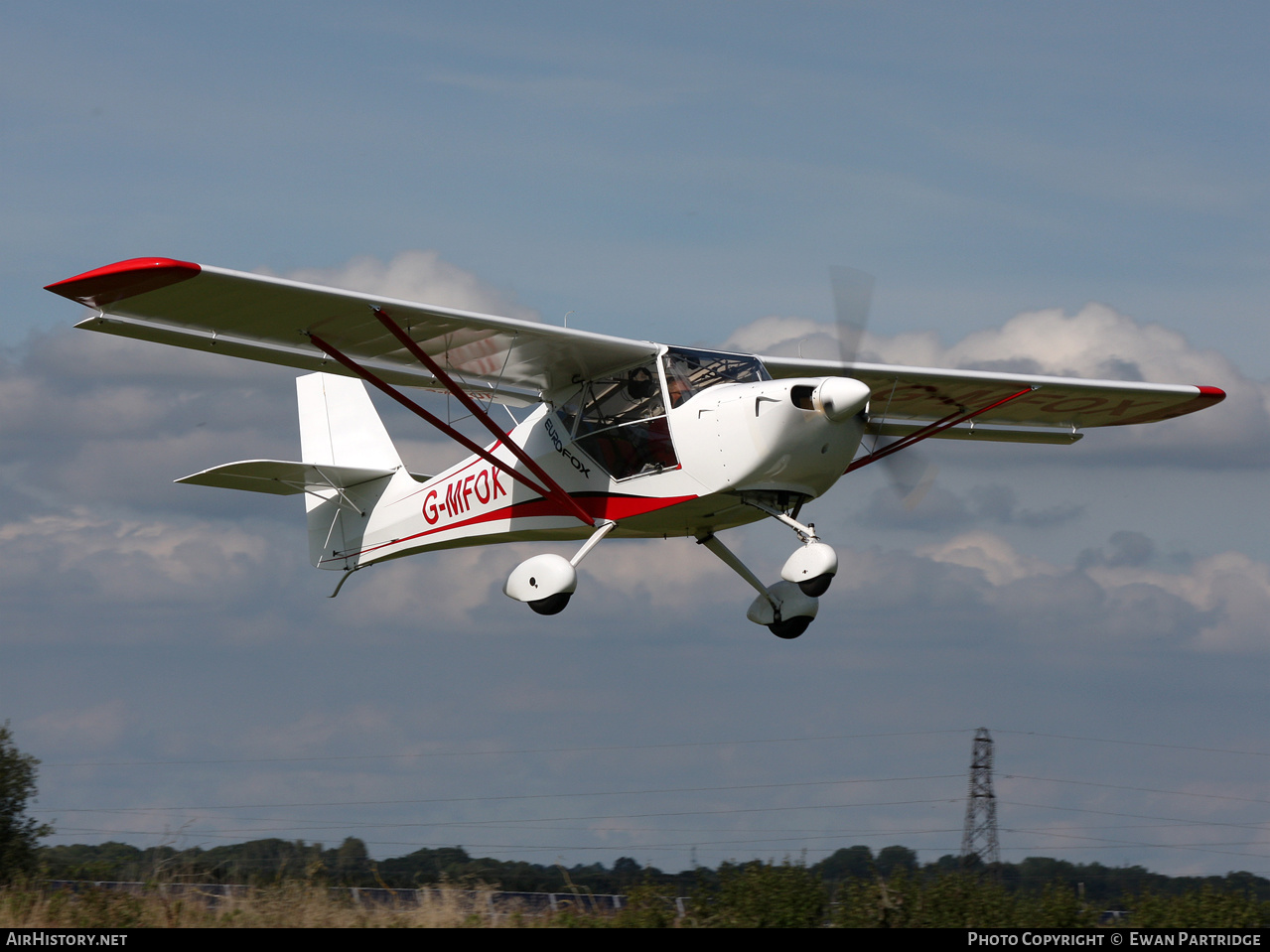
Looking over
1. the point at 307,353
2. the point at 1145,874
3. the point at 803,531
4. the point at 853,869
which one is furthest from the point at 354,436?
the point at 1145,874

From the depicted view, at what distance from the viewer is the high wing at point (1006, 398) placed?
15781mm

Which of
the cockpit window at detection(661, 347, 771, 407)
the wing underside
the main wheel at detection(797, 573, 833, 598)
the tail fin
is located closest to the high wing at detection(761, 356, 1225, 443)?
the wing underside

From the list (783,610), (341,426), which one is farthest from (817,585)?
(341,426)

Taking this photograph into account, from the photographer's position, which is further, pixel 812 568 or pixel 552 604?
pixel 552 604

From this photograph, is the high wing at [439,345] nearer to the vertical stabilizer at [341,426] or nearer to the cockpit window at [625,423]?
the cockpit window at [625,423]

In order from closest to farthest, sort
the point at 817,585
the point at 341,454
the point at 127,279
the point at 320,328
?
the point at 127,279
the point at 817,585
the point at 320,328
the point at 341,454

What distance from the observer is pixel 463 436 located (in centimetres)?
1420

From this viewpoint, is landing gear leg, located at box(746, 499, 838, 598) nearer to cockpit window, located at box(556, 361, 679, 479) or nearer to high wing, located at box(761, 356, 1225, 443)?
cockpit window, located at box(556, 361, 679, 479)

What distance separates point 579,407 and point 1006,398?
5.70 metres

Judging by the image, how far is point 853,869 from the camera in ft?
38.2

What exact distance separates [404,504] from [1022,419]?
8240mm

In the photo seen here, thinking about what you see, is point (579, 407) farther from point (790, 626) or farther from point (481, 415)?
point (790, 626)
